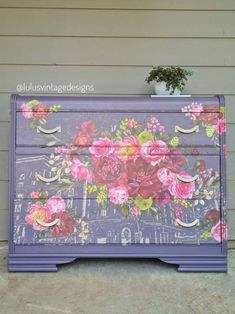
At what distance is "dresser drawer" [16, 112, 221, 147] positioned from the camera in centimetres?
248

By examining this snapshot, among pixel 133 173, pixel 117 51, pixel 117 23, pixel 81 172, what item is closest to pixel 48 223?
pixel 81 172

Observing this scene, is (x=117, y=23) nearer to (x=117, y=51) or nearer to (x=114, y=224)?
(x=117, y=51)

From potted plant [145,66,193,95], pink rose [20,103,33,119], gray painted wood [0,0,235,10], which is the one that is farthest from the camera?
gray painted wood [0,0,235,10]

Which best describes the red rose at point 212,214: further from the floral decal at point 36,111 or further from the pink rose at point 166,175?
the floral decal at point 36,111

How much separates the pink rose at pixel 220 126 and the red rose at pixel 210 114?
0.02m

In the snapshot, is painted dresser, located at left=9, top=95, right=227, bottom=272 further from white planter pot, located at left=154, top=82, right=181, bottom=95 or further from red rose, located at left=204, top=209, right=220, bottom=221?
white planter pot, located at left=154, top=82, right=181, bottom=95

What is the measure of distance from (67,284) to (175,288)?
62cm

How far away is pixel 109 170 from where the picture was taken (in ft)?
8.17

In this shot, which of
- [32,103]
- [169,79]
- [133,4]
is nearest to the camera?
[32,103]

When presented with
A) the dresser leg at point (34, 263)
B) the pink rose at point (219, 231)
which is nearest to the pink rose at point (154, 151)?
the pink rose at point (219, 231)

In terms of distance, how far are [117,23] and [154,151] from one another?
1.03 m

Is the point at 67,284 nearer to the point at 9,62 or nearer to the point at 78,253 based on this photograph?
the point at 78,253

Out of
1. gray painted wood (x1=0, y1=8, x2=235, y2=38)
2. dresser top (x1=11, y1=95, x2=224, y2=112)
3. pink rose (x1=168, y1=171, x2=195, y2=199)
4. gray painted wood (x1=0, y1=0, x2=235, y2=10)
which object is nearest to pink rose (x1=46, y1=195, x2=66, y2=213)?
dresser top (x1=11, y1=95, x2=224, y2=112)

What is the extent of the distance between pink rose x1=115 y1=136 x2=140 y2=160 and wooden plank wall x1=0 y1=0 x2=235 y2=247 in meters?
0.58
